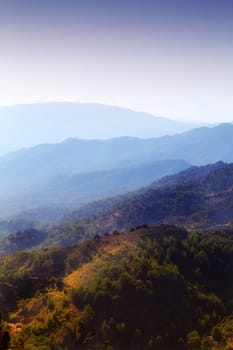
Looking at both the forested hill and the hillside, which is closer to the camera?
the hillside

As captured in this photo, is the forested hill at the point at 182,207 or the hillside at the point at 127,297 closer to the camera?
the hillside at the point at 127,297

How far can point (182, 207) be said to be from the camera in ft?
496

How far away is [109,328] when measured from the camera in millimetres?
45844

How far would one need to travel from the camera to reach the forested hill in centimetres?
13931

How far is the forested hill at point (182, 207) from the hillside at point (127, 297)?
68.3m

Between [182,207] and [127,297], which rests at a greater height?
[182,207]

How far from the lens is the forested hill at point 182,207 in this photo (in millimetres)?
139312

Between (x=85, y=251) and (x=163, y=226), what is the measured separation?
1636 centimetres

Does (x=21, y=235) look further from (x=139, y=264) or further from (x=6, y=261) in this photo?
(x=139, y=264)

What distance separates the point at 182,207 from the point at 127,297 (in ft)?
338

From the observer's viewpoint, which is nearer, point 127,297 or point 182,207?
point 127,297

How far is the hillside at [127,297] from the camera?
147ft

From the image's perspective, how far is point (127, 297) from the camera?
167 feet

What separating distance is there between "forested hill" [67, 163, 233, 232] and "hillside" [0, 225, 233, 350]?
6829 centimetres
